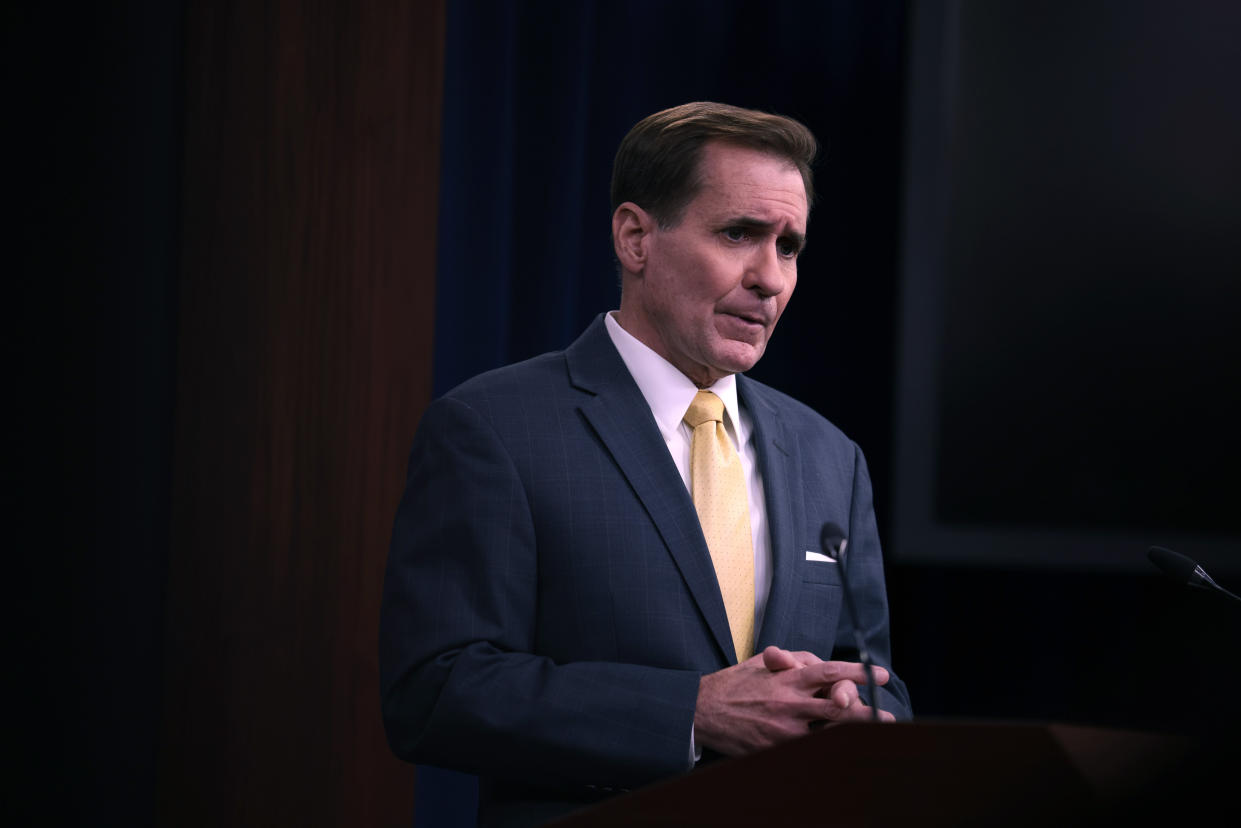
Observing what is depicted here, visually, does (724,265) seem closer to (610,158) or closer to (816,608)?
(816,608)

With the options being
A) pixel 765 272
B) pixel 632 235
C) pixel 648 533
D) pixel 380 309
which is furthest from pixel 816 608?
pixel 380 309

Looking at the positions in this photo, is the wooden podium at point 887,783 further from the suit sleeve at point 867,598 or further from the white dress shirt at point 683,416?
the suit sleeve at point 867,598

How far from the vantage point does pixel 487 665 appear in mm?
1403

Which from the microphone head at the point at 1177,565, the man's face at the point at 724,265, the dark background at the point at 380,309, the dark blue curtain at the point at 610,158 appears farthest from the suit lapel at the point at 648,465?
the dark blue curtain at the point at 610,158

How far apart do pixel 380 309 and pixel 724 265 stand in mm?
747

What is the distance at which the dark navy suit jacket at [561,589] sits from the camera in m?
1.38

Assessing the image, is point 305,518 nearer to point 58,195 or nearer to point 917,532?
point 58,195

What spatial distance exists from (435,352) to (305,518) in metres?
0.50

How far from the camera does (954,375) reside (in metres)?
1.76

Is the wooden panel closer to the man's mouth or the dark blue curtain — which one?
the dark blue curtain

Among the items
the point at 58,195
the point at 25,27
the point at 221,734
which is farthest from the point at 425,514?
the point at 25,27

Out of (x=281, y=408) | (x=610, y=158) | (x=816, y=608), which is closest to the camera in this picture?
(x=816, y=608)

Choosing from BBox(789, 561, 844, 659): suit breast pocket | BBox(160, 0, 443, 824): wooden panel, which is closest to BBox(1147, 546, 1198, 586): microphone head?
BBox(789, 561, 844, 659): suit breast pocket

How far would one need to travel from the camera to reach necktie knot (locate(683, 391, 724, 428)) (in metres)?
1.69
